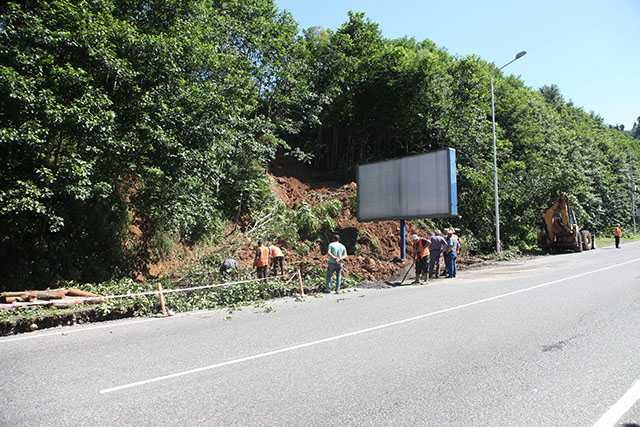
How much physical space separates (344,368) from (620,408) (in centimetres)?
281

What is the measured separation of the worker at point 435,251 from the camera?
15.5 meters

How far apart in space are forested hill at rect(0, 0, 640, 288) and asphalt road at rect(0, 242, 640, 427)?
5089 mm

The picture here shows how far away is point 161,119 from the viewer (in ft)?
40.0

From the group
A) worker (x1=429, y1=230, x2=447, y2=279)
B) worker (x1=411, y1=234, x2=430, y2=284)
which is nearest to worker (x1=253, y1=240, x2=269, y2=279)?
worker (x1=411, y1=234, x2=430, y2=284)

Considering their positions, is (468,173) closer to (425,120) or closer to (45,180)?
(425,120)

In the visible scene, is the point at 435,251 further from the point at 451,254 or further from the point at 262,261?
the point at 262,261

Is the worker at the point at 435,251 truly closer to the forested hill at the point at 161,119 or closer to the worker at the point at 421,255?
the worker at the point at 421,255

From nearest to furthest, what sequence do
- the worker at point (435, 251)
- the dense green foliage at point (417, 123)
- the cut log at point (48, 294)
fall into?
1. the cut log at point (48, 294)
2. the worker at point (435, 251)
3. the dense green foliage at point (417, 123)

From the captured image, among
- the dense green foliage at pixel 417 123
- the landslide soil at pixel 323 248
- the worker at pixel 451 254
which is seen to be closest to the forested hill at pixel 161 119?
the dense green foliage at pixel 417 123

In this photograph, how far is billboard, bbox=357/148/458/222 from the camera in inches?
677

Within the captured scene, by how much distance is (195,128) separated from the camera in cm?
1287

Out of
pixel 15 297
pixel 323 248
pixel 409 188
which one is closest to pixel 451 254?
pixel 409 188

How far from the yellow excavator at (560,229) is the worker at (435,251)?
14564 millimetres

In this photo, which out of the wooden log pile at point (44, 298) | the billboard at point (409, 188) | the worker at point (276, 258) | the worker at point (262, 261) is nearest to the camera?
the wooden log pile at point (44, 298)
